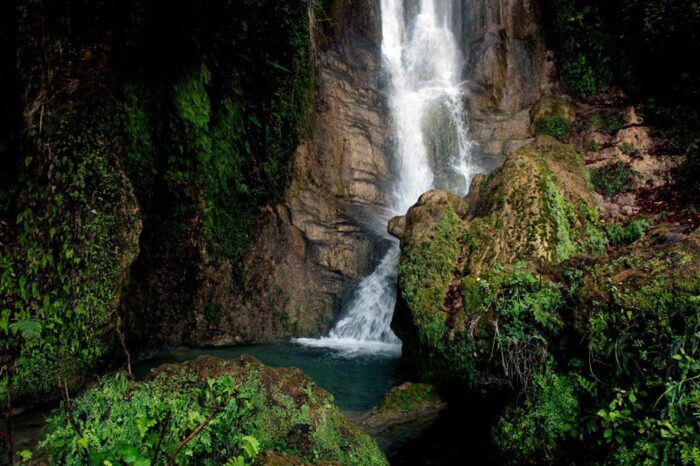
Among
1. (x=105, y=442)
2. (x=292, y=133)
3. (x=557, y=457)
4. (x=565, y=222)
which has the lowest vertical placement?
(x=557, y=457)

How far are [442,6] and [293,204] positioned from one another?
40.2 ft

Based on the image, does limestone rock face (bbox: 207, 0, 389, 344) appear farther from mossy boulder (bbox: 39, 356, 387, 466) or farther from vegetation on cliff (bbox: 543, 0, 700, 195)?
mossy boulder (bbox: 39, 356, 387, 466)

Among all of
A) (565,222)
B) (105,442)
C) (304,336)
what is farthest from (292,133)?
(105,442)

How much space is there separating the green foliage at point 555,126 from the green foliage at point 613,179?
268cm

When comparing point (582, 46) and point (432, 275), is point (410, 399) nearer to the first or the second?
point (432, 275)

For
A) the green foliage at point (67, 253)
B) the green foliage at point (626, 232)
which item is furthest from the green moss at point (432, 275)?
the green foliage at point (67, 253)

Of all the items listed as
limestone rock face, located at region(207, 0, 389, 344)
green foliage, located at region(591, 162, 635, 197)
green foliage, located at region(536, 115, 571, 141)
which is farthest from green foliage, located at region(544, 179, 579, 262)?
green foliage, located at region(536, 115, 571, 141)

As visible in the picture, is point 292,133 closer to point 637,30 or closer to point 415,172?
point 415,172

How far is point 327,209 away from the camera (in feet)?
41.6

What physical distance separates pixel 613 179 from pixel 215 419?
37.4ft

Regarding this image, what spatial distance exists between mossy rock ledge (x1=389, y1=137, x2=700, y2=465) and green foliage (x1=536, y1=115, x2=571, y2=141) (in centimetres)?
732

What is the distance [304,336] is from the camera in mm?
11031

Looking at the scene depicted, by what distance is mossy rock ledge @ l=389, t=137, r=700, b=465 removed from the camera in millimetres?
3320

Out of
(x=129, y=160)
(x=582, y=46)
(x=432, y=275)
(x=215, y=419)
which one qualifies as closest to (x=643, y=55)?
(x=582, y=46)
